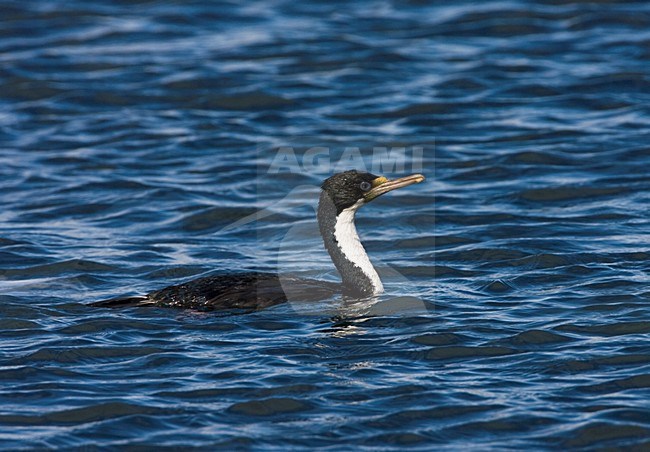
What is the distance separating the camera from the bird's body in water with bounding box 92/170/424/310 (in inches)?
417

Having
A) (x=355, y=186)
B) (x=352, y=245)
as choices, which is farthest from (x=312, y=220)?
(x=355, y=186)

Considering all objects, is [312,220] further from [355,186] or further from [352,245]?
[355,186]

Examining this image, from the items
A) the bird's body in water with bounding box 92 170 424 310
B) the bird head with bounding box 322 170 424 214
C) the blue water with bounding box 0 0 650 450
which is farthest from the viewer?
the bird head with bounding box 322 170 424 214

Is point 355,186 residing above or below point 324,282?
above

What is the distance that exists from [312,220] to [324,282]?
9.98 feet

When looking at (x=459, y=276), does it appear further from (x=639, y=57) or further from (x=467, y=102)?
(x=639, y=57)

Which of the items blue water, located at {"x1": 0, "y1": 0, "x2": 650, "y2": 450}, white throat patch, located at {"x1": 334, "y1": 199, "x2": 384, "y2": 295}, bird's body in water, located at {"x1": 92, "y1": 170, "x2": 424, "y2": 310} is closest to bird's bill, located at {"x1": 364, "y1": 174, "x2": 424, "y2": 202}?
bird's body in water, located at {"x1": 92, "y1": 170, "x2": 424, "y2": 310}

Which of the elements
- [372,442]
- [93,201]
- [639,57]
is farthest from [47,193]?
[639,57]

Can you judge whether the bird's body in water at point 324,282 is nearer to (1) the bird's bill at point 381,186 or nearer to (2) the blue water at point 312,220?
(1) the bird's bill at point 381,186

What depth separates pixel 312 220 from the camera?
1423 cm

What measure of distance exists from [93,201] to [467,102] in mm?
6174

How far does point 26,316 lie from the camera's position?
1063 centimetres

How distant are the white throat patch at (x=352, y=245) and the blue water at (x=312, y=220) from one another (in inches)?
13.5

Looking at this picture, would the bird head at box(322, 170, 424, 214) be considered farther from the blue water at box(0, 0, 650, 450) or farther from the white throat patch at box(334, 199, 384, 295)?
the blue water at box(0, 0, 650, 450)
